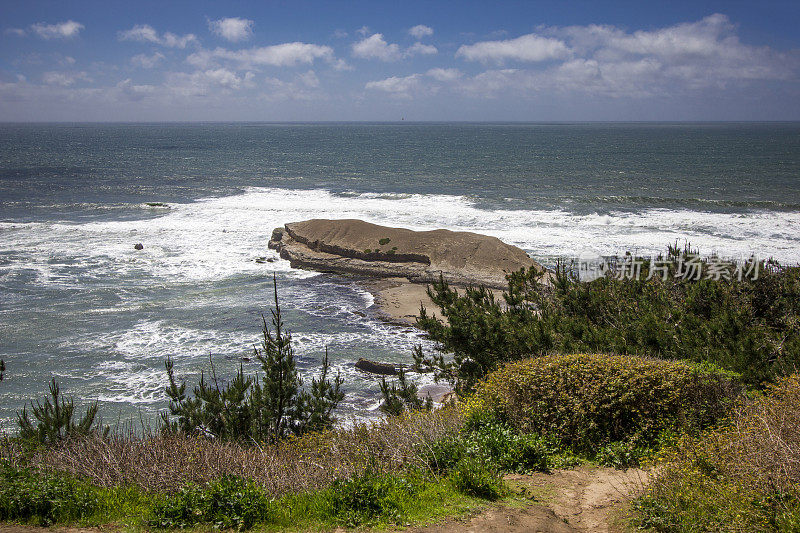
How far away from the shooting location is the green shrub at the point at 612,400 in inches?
327

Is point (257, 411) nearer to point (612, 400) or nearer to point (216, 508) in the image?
point (216, 508)

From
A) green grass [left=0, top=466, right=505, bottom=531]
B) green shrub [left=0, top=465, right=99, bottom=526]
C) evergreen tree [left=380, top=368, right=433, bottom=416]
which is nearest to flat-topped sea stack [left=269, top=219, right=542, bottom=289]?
evergreen tree [left=380, top=368, right=433, bottom=416]

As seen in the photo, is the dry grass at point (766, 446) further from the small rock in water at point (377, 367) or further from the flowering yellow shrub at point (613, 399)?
the small rock in water at point (377, 367)

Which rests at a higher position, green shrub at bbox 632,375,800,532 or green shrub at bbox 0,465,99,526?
green shrub at bbox 632,375,800,532

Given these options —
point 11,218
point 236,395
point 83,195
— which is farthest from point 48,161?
point 236,395

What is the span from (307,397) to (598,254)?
985 inches

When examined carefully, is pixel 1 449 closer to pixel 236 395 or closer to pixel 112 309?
pixel 236 395

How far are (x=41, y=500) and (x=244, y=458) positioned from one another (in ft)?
7.87

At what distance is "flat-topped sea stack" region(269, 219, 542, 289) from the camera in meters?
28.6

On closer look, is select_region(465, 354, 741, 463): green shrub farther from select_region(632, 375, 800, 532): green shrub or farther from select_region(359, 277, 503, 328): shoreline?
select_region(359, 277, 503, 328): shoreline

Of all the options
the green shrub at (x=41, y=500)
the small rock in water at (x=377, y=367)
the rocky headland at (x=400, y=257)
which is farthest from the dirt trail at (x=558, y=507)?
the rocky headland at (x=400, y=257)

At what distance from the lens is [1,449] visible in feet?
27.0

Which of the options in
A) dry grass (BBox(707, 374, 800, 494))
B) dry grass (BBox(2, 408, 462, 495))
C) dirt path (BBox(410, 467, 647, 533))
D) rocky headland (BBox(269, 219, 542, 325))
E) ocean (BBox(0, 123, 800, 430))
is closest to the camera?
dry grass (BBox(707, 374, 800, 494))

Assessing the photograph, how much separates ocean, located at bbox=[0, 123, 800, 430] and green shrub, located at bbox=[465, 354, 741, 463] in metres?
5.63
